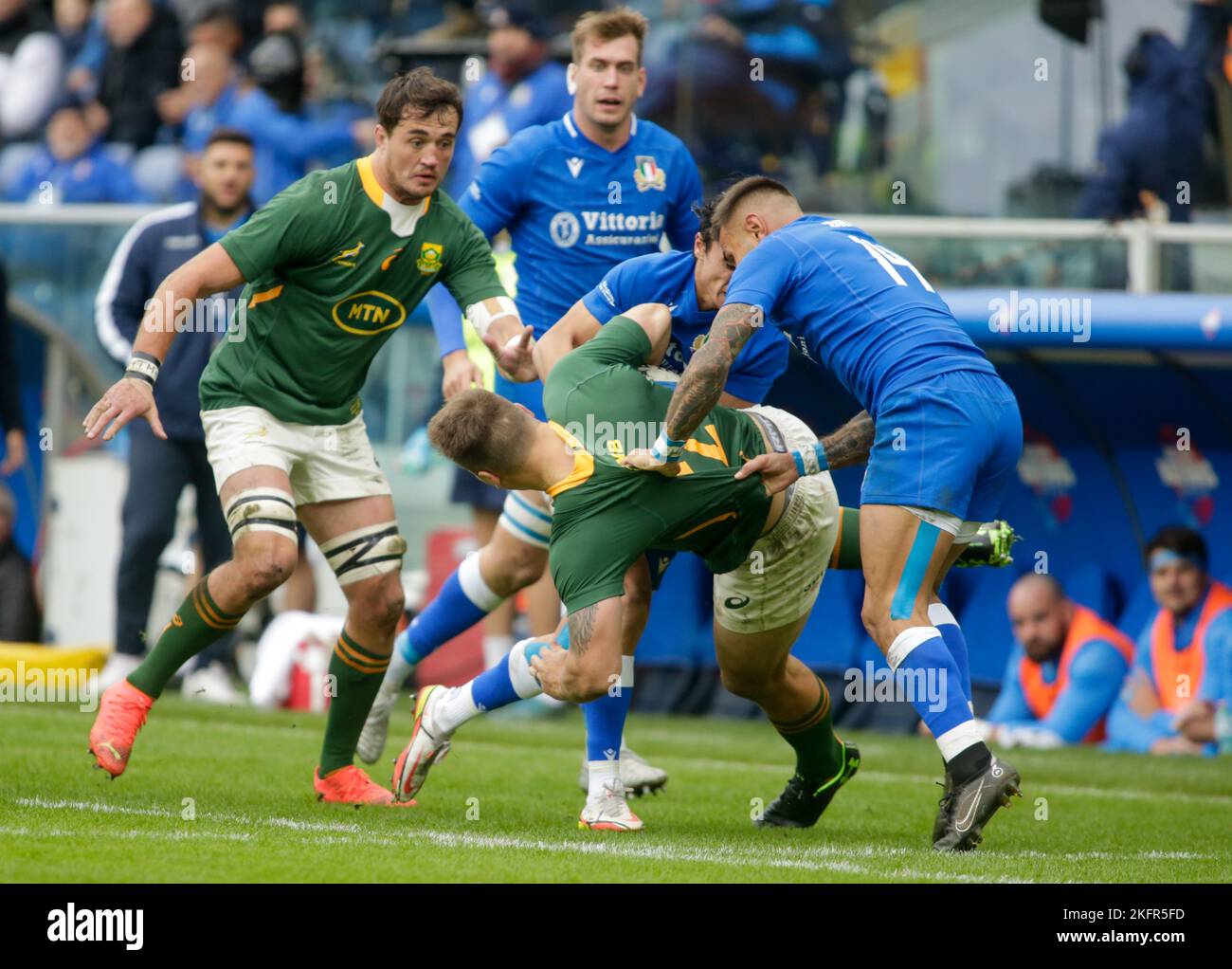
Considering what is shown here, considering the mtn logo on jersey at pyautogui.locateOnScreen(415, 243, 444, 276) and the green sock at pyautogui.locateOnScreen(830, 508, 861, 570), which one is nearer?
the green sock at pyautogui.locateOnScreen(830, 508, 861, 570)

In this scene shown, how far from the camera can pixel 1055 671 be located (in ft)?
32.5

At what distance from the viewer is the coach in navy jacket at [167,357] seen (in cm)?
976

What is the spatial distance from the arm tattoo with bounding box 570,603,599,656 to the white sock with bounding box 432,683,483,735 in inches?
29.8

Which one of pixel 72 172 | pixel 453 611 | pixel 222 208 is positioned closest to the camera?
pixel 453 611

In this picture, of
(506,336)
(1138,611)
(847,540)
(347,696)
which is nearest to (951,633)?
(847,540)

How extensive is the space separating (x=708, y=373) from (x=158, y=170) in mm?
9148

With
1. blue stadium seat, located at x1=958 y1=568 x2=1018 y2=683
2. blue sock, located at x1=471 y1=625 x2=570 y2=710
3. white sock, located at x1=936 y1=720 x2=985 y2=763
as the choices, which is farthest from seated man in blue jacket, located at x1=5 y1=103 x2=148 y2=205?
white sock, located at x1=936 y1=720 x2=985 y2=763

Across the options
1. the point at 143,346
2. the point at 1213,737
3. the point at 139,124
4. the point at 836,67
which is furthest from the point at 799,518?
the point at 139,124

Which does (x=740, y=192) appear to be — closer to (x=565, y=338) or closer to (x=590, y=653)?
(x=565, y=338)

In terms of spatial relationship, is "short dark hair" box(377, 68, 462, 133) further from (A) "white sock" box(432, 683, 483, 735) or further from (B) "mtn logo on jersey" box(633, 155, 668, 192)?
(A) "white sock" box(432, 683, 483, 735)

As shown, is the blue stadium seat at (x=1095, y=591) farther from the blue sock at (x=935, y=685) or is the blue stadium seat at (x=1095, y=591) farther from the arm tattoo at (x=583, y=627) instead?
the arm tattoo at (x=583, y=627)

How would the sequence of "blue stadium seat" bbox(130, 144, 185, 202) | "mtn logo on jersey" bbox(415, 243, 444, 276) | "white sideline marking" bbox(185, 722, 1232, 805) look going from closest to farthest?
"mtn logo on jersey" bbox(415, 243, 444, 276)
"white sideline marking" bbox(185, 722, 1232, 805)
"blue stadium seat" bbox(130, 144, 185, 202)

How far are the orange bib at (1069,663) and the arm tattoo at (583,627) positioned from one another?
15.5 ft

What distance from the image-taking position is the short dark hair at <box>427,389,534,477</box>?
563cm
